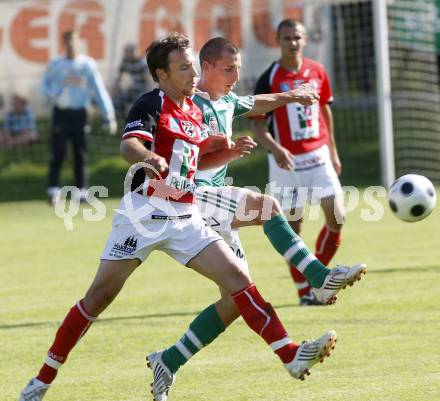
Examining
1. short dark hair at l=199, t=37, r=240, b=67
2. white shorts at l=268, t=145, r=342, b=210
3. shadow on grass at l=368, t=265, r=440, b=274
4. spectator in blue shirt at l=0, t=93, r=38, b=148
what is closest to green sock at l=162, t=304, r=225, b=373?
short dark hair at l=199, t=37, r=240, b=67

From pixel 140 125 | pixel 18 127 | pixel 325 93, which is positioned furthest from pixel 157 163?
pixel 18 127

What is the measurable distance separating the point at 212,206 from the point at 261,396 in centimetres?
107

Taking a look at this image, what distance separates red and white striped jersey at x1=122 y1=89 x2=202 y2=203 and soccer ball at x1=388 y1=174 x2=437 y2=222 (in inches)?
102

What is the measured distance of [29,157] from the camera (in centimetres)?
2183

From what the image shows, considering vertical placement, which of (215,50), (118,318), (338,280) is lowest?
(118,318)

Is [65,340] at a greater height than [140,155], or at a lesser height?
lesser

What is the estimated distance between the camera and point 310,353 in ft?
17.1

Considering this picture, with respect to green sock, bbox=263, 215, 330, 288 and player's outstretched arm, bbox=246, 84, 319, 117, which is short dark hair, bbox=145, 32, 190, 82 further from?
green sock, bbox=263, 215, 330, 288

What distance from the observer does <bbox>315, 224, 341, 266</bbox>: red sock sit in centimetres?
887

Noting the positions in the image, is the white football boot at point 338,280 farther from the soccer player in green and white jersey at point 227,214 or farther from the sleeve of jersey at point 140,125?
the sleeve of jersey at point 140,125

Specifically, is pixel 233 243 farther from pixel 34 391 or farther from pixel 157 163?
pixel 34 391

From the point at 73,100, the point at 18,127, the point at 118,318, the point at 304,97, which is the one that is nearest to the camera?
the point at 304,97

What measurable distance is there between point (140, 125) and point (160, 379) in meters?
1.34

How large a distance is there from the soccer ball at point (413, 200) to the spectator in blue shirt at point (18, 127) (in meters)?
14.3
